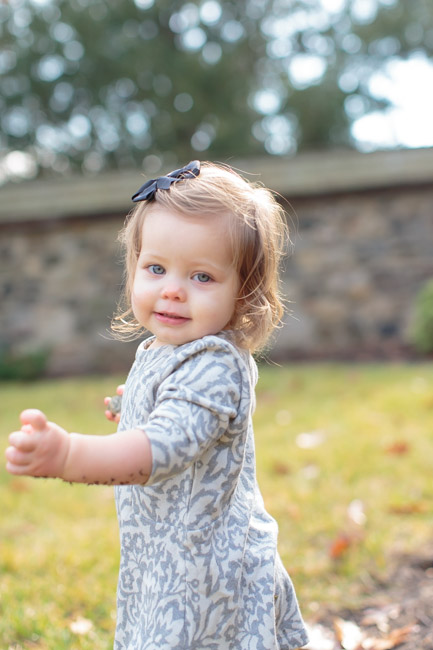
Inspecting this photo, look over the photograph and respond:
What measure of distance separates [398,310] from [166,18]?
40.7ft

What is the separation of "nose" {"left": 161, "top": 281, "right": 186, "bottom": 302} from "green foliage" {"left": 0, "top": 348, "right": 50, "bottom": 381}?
22.8ft

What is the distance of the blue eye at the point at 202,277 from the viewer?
1397 millimetres

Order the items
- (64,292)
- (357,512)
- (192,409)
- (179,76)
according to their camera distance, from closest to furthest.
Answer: (192,409), (357,512), (64,292), (179,76)

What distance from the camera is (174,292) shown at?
1368mm

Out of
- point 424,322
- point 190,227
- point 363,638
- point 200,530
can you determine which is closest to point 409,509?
point 363,638

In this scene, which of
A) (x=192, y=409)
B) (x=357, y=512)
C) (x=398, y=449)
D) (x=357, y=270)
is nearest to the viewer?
(x=192, y=409)

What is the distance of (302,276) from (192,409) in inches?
273

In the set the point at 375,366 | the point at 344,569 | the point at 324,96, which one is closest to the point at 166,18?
the point at 324,96

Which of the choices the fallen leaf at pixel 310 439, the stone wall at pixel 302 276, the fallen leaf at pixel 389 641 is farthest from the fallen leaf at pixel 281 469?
the stone wall at pixel 302 276

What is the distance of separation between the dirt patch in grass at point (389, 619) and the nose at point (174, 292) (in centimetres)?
133

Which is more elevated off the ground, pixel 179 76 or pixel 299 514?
pixel 179 76

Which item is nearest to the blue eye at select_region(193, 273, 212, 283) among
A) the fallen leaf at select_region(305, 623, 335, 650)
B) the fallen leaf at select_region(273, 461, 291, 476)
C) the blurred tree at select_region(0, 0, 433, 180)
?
the fallen leaf at select_region(305, 623, 335, 650)

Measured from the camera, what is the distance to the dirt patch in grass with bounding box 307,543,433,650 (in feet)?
6.70

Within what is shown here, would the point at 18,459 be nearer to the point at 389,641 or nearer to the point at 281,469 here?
the point at 389,641
